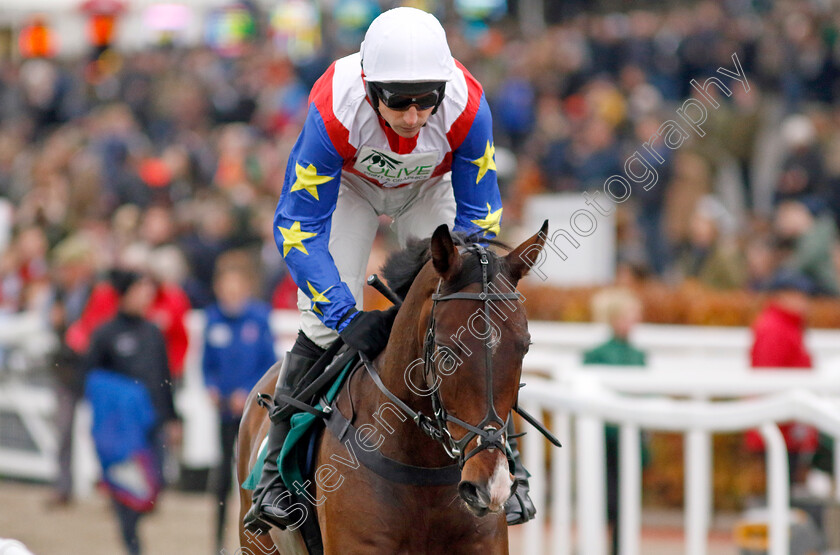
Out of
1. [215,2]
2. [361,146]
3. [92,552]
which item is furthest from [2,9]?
[361,146]

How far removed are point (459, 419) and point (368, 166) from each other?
1.19 metres

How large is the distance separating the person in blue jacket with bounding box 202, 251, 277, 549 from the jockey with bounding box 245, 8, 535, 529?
3763 millimetres

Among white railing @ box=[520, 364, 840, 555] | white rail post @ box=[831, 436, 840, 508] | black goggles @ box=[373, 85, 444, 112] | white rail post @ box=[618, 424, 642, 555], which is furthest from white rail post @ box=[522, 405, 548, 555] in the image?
black goggles @ box=[373, 85, 444, 112]

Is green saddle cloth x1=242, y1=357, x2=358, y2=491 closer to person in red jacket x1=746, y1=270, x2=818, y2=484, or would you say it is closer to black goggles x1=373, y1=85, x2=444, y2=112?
black goggles x1=373, y1=85, x2=444, y2=112

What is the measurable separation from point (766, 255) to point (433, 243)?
708 centimetres

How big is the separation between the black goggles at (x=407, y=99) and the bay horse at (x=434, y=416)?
1.56ft

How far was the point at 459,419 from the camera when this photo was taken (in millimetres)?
3271

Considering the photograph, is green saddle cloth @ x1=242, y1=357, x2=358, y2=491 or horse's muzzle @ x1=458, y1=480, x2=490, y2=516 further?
green saddle cloth @ x1=242, y1=357, x2=358, y2=491

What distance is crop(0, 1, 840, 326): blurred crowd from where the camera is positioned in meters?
11.0

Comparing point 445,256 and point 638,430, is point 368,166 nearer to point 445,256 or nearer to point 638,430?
point 445,256

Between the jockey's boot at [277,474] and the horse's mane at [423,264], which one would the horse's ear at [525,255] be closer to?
the horse's mane at [423,264]

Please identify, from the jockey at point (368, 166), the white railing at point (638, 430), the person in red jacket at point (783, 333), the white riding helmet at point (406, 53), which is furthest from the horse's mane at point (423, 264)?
the person in red jacket at point (783, 333)

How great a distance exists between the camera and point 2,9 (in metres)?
19.2

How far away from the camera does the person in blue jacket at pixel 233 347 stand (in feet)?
26.6
